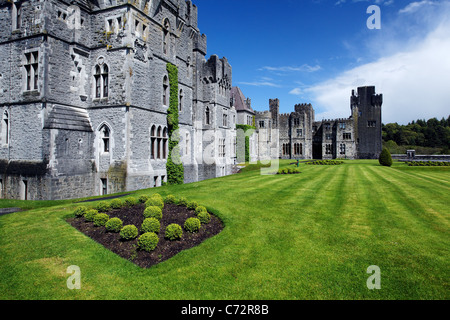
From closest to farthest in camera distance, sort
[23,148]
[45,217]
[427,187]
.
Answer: [45,217] < [427,187] < [23,148]

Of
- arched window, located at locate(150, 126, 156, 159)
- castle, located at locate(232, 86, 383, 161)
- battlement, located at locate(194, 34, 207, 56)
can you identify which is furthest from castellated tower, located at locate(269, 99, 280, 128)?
arched window, located at locate(150, 126, 156, 159)

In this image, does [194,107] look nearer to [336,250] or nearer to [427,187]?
[427,187]

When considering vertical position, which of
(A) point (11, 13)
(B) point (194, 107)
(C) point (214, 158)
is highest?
(A) point (11, 13)

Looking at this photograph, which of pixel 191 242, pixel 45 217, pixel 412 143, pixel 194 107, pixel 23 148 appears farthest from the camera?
→ pixel 412 143

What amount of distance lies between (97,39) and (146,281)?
1997cm

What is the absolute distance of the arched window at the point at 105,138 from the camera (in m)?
19.6

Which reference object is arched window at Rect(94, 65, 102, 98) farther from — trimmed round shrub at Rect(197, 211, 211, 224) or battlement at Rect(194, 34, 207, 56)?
trimmed round shrub at Rect(197, 211, 211, 224)

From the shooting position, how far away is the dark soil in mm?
7516

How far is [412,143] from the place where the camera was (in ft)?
309

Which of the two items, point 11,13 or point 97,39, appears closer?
point 11,13

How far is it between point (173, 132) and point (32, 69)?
11.3 metres

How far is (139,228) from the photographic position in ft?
30.0

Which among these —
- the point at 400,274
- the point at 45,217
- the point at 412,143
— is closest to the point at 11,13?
the point at 45,217

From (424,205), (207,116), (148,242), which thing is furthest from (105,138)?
(424,205)
